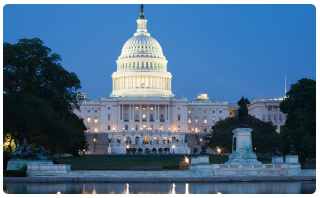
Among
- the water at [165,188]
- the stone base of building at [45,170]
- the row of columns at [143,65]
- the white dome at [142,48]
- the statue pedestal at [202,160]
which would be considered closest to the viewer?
the water at [165,188]

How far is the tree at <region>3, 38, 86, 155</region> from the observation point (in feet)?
185

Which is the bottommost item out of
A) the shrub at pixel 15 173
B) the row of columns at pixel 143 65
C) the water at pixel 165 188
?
the water at pixel 165 188

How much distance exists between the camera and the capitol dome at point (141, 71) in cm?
18375

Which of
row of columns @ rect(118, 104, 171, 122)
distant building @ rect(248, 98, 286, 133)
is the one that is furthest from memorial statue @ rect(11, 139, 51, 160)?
distant building @ rect(248, 98, 286, 133)

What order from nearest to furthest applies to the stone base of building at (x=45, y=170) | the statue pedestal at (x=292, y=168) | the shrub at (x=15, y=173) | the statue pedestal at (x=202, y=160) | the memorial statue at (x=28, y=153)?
the shrub at (x=15, y=173), the stone base of building at (x=45, y=170), the statue pedestal at (x=292, y=168), the statue pedestal at (x=202, y=160), the memorial statue at (x=28, y=153)

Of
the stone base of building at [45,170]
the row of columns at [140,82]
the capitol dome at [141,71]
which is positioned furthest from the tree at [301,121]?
the row of columns at [140,82]

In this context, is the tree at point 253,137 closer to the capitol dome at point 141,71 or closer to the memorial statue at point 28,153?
the memorial statue at point 28,153

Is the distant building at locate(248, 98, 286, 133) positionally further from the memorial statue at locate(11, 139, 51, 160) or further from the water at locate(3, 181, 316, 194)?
the water at locate(3, 181, 316, 194)

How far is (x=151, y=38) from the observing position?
19162cm

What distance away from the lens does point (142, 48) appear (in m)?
187

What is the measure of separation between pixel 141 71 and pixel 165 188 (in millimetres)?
147998

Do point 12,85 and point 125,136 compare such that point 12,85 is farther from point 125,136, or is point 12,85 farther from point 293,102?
point 125,136

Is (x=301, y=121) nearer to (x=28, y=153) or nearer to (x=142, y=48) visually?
(x=28, y=153)

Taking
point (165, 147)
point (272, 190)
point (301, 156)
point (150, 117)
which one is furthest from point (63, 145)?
point (150, 117)
